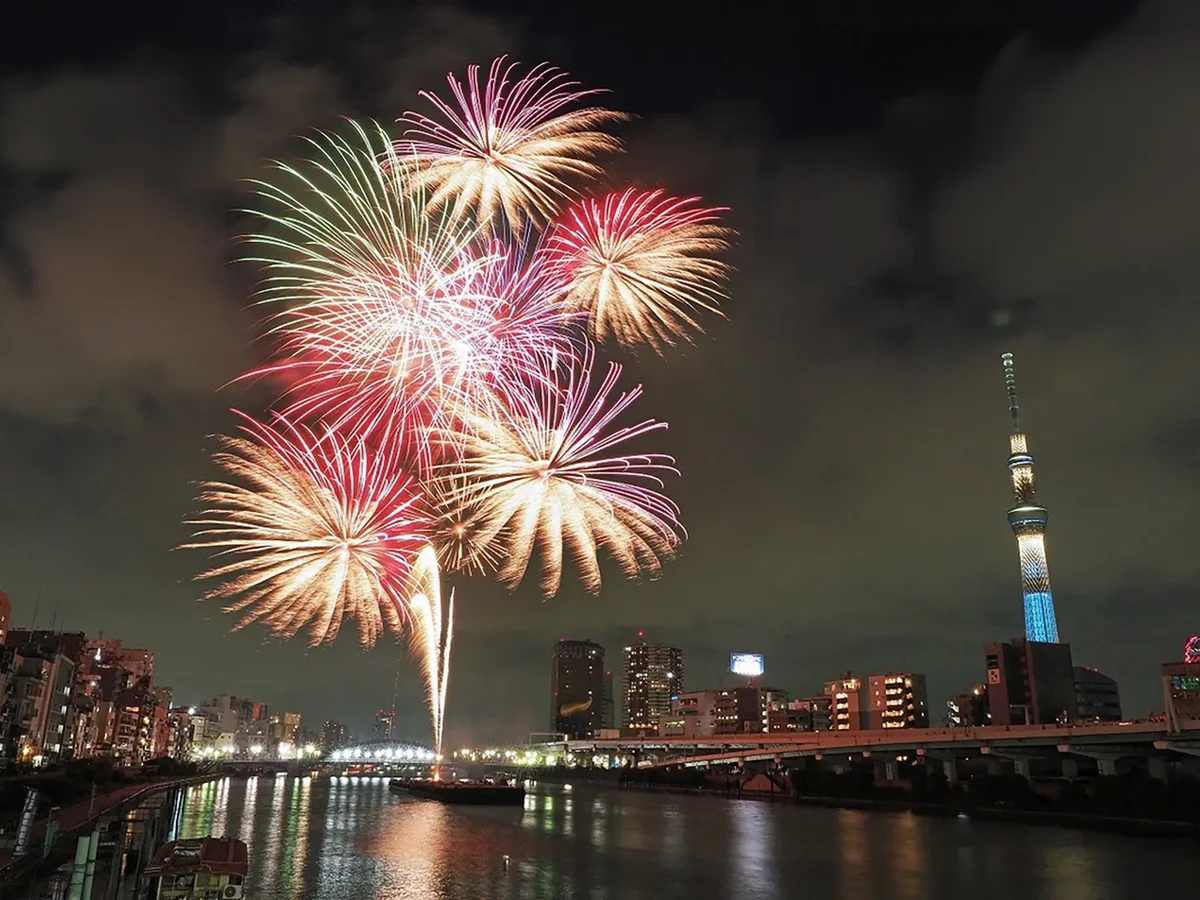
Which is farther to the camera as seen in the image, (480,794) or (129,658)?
(129,658)

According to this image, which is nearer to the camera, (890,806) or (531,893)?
(531,893)

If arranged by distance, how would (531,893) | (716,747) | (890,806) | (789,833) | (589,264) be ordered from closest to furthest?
1. (589,264)
2. (531,893)
3. (789,833)
4. (890,806)
5. (716,747)

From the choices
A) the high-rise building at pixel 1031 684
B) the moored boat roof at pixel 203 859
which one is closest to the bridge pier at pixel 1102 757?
the high-rise building at pixel 1031 684

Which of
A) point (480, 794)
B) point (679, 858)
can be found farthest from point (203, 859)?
point (480, 794)

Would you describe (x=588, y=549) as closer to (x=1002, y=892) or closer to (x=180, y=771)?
(x=1002, y=892)

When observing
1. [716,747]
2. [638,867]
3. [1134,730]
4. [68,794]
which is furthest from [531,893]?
[716,747]

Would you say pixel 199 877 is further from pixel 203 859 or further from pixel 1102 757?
pixel 1102 757

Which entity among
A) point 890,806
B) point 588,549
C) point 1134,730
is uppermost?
point 588,549
